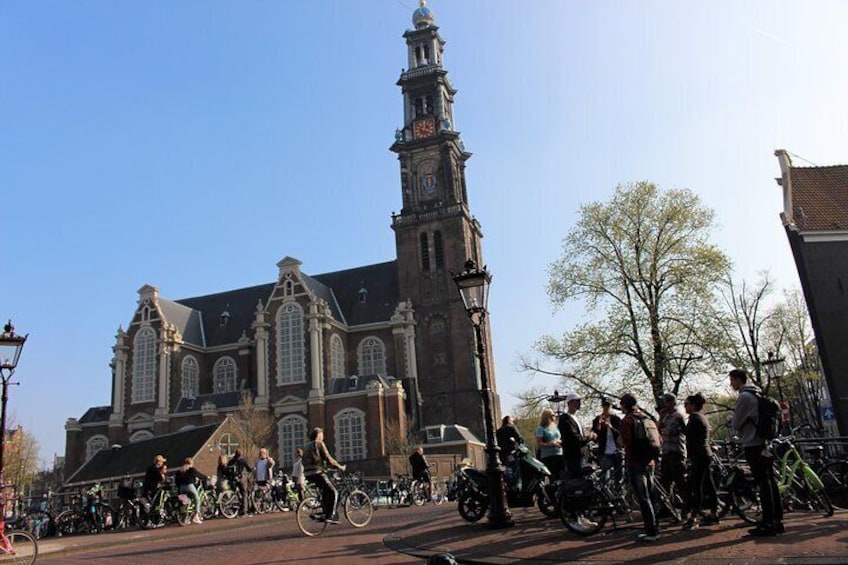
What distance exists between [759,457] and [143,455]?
2635 cm

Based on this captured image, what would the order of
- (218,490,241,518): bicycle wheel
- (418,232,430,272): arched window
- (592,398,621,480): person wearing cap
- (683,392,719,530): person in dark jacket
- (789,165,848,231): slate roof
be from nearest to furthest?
1. (683,392,719,530): person in dark jacket
2. (592,398,621,480): person wearing cap
3. (218,490,241,518): bicycle wheel
4. (789,165,848,231): slate roof
5. (418,232,430,272): arched window

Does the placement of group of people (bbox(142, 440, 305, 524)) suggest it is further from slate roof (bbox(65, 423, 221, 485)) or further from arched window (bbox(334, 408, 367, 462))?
arched window (bbox(334, 408, 367, 462))

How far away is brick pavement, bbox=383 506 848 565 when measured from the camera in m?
6.47

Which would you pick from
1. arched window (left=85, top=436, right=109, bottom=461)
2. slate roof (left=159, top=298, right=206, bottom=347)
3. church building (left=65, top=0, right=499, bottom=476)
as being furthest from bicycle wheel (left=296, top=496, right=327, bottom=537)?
arched window (left=85, top=436, right=109, bottom=461)

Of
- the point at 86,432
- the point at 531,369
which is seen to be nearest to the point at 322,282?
the point at 86,432

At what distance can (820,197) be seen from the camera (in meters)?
28.0

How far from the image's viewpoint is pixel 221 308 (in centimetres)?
5947

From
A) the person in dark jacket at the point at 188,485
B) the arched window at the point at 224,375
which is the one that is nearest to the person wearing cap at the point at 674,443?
the person in dark jacket at the point at 188,485

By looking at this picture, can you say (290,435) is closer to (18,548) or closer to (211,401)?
(211,401)

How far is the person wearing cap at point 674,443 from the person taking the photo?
9.08 meters

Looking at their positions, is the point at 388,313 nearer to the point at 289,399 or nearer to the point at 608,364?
the point at 289,399

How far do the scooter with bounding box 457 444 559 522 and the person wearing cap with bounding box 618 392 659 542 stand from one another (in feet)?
9.20

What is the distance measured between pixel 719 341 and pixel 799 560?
18.1 meters

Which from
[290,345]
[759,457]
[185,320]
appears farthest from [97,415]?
Answer: [759,457]
